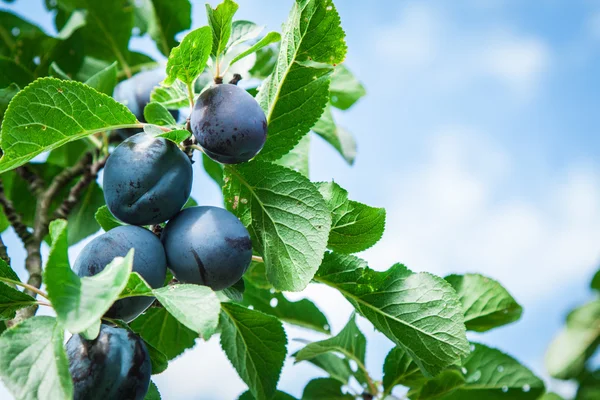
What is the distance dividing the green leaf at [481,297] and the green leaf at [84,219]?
0.80 metres

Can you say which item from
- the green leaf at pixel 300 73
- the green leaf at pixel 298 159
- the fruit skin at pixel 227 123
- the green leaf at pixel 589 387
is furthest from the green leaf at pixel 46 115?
the green leaf at pixel 589 387

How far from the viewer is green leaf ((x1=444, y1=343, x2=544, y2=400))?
134cm

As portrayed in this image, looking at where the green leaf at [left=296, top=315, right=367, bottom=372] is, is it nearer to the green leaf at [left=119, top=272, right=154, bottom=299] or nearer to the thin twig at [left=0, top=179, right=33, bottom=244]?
the green leaf at [left=119, top=272, right=154, bottom=299]

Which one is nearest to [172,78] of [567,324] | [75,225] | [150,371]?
[150,371]

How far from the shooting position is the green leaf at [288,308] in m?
1.43

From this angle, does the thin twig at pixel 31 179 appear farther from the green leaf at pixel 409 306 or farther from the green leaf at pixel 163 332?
the green leaf at pixel 409 306

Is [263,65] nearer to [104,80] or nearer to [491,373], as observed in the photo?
[104,80]

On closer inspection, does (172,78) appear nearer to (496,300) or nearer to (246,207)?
(246,207)

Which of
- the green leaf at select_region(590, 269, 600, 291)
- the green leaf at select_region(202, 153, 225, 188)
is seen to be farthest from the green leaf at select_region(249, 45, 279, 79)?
the green leaf at select_region(590, 269, 600, 291)

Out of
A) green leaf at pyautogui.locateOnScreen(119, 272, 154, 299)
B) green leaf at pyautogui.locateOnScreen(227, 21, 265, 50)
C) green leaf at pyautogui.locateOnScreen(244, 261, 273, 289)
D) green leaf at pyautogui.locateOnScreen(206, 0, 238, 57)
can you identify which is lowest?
green leaf at pyautogui.locateOnScreen(244, 261, 273, 289)

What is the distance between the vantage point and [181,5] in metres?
1.64

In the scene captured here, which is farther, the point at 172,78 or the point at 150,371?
the point at 172,78

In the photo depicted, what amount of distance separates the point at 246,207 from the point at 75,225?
69 centimetres

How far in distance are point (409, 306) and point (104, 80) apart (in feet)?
2.32
